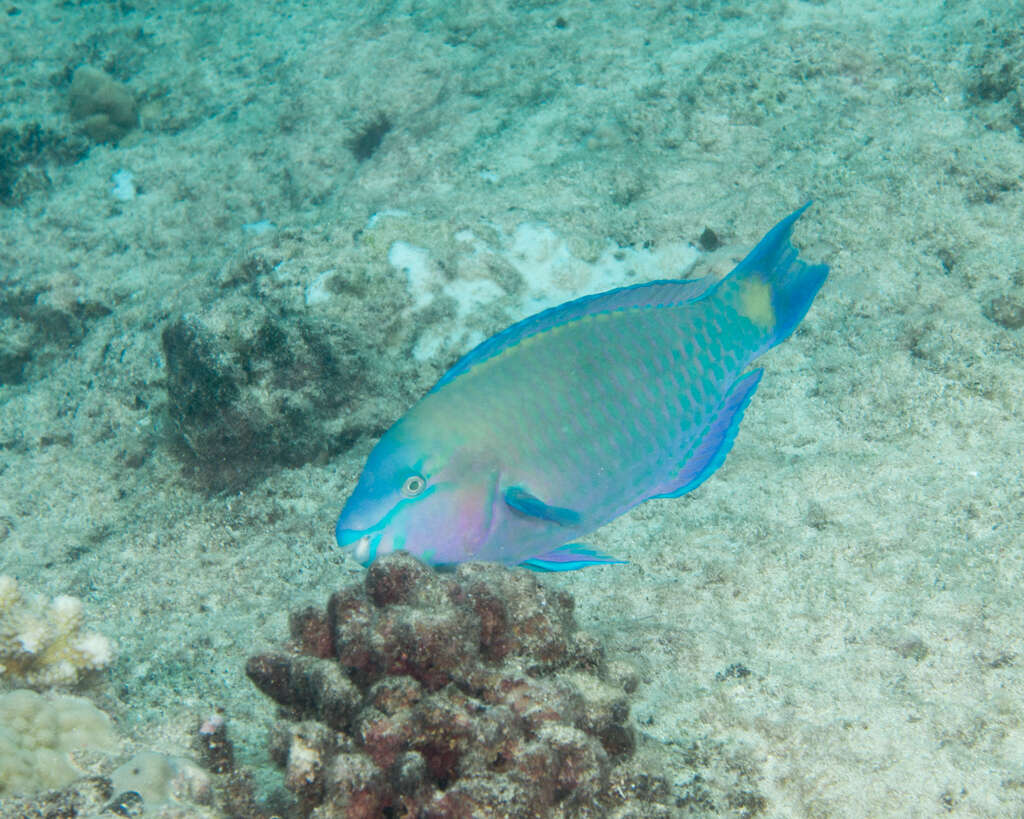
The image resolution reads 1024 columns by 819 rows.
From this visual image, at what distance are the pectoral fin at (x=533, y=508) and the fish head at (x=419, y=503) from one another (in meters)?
0.07

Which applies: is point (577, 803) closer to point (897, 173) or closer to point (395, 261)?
point (395, 261)

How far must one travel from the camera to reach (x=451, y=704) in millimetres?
1848

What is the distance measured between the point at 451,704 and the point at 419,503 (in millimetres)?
736

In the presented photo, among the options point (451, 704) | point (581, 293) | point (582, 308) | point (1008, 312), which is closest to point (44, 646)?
point (451, 704)

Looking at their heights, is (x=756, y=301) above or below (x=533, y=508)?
above

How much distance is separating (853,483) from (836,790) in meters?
1.55

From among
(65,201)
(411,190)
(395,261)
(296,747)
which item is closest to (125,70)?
(65,201)

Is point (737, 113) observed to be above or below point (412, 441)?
below

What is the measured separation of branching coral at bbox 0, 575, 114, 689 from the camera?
248cm

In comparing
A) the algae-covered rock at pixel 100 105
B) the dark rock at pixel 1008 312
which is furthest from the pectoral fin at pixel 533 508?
the algae-covered rock at pixel 100 105

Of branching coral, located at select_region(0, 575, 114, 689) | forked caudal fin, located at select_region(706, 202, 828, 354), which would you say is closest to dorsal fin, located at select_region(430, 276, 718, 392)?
forked caudal fin, located at select_region(706, 202, 828, 354)

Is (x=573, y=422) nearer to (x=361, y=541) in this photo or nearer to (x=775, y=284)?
(x=361, y=541)

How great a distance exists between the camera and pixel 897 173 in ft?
15.5

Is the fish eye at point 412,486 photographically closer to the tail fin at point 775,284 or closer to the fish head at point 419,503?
the fish head at point 419,503
